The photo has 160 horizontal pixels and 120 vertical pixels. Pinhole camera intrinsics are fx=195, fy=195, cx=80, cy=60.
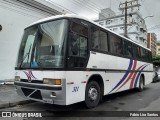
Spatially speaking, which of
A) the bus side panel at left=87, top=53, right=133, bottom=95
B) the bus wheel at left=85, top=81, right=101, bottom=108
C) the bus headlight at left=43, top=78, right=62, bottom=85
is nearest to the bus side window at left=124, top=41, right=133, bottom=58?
the bus side panel at left=87, top=53, right=133, bottom=95

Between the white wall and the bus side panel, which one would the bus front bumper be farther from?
the white wall

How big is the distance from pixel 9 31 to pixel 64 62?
762cm

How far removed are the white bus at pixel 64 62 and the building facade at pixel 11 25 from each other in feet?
17.2

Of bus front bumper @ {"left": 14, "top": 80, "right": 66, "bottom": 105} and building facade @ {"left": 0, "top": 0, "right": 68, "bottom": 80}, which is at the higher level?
building facade @ {"left": 0, "top": 0, "right": 68, "bottom": 80}

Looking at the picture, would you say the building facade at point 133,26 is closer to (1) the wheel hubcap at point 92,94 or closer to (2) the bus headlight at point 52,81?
(1) the wheel hubcap at point 92,94

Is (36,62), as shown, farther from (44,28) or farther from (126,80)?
(126,80)

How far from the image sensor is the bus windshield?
5699 mm

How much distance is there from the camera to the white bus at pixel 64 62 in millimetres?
5586

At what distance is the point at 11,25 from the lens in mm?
11992

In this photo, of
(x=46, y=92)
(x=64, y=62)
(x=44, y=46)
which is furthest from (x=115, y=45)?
(x=46, y=92)

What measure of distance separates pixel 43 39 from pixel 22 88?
178 centimetres

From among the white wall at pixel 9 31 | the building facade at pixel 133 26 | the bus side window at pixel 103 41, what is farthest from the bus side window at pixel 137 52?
the building facade at pixel 133 26

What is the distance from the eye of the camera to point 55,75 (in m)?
5.52

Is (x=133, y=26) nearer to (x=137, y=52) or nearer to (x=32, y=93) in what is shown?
(x=137, y=52)
